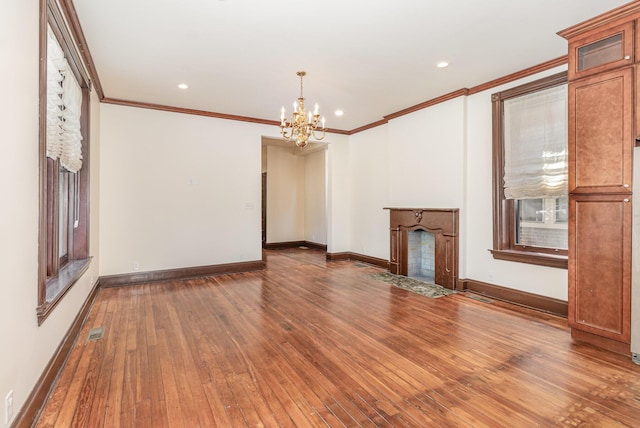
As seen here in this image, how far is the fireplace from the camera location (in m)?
4.96

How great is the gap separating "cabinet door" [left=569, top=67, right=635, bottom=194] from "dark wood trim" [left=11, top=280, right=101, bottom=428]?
4.50m

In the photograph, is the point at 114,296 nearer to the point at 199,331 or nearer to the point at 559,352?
the point at 199,331

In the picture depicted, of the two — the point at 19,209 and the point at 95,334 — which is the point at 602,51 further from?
the point at 95,334

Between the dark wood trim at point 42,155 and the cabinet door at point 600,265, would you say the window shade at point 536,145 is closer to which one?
the cabinet door at point 600,265

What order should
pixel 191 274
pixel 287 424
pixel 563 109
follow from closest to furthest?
pixel 287 424 < pixel 563 109 < pixel 191 274

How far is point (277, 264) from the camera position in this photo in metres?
6.98

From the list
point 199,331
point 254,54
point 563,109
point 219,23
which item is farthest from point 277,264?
point 563,109

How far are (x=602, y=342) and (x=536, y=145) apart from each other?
2.35 meters

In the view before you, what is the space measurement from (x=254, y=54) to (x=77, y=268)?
307cm

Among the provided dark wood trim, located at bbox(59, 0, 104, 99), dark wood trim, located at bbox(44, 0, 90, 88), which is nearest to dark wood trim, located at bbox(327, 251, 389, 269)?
dark wood trim, located at bbox(59, 0, 104, 99)

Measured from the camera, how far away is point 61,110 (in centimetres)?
296

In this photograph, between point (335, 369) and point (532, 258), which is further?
point (532, 258)

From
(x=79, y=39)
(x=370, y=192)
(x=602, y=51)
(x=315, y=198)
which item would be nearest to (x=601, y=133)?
(x=602, y=51)

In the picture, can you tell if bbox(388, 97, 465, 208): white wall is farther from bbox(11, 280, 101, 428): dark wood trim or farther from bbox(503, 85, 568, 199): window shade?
bbox(11, 280, 101, 428): dark wood trim
